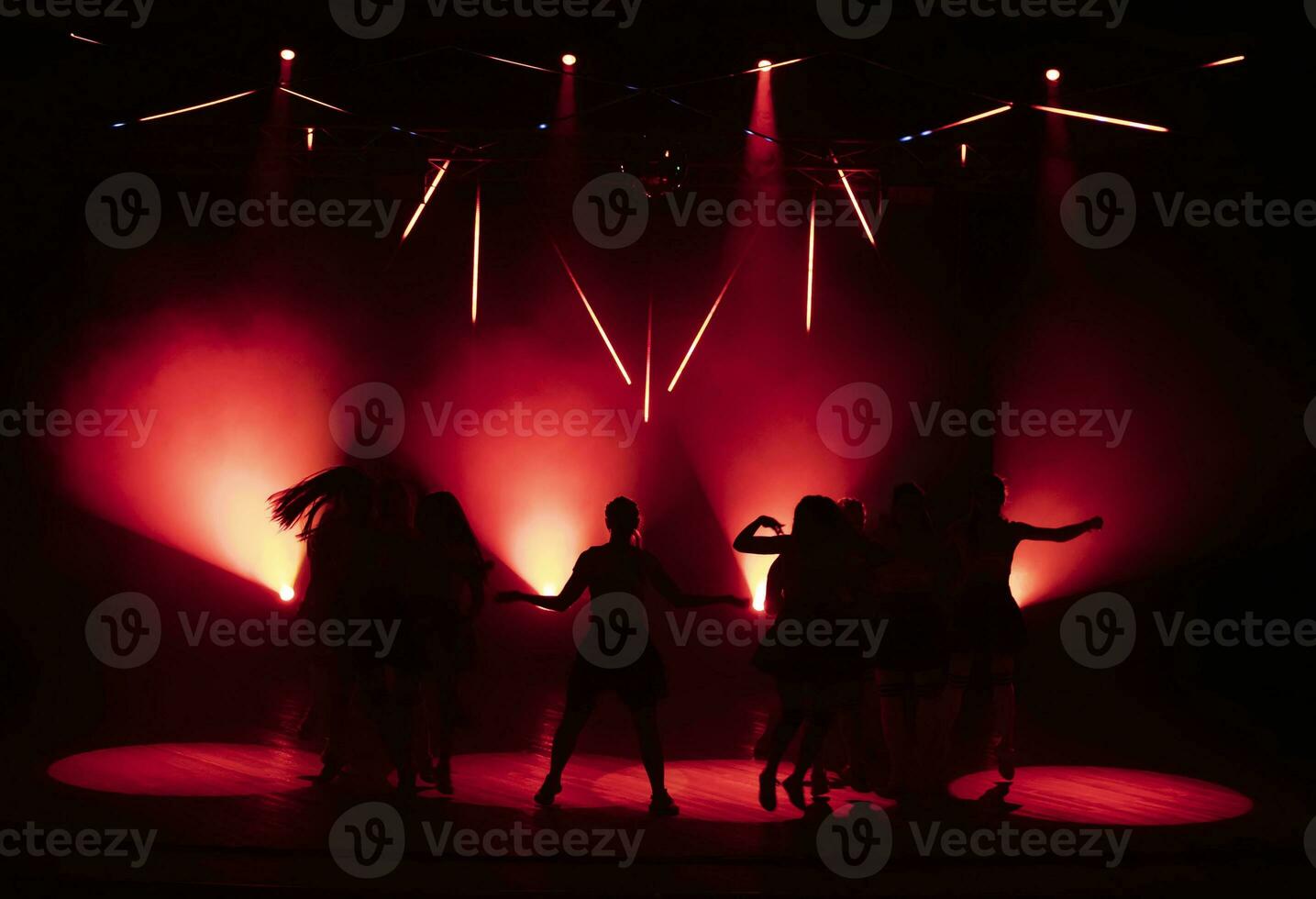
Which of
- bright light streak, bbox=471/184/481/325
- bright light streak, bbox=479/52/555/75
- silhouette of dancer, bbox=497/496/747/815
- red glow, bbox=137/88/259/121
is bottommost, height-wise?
silhouette of dancer, bbox=497/496/747/815

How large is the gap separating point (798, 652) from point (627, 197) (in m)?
5.65

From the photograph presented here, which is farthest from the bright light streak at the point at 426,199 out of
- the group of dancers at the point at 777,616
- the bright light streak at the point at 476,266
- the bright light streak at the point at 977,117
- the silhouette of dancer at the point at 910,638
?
the silhouette of dancer at the point at 910,638

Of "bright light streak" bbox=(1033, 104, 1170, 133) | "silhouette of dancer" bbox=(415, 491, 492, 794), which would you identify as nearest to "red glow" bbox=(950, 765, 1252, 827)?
"silhouette of dancer" bbox=(415, 491, 492, 794)

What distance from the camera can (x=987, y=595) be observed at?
576 centimetres

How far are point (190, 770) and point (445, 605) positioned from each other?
60.3 inches

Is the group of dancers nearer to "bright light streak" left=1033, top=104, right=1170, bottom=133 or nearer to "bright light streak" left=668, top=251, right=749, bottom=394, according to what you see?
"bright light streak" left=1033, top=104, right=1170, bottom=133

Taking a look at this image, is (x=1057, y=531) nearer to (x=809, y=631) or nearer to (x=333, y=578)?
(x=809, y=631)

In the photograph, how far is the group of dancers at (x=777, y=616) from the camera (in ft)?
17.1

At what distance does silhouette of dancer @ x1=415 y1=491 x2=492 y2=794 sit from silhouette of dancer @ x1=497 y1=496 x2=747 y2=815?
32 centimetres

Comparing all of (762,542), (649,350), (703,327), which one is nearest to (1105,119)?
(703,327)

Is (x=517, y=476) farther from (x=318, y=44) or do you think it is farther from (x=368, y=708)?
(x=368, y=708)

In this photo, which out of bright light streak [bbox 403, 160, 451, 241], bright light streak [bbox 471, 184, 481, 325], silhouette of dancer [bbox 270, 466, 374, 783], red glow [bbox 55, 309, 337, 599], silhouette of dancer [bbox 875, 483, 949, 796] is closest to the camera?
silhouette of dancer [bbox 875, 483, 949, 796]

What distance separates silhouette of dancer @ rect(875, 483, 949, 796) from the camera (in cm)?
550

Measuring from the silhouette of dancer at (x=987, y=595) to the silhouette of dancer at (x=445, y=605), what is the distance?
2.02m
